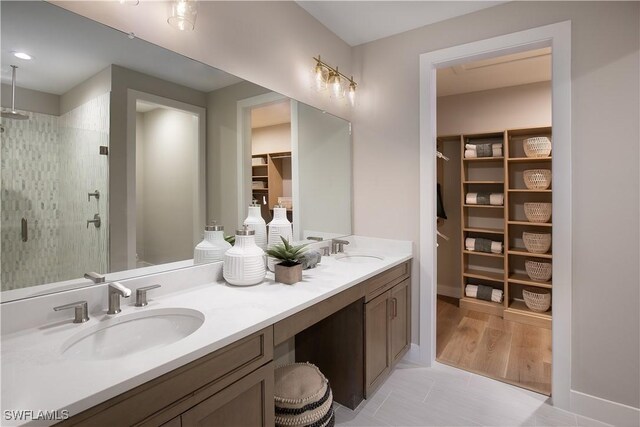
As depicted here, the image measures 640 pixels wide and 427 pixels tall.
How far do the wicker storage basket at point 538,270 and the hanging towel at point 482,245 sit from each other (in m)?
0.29

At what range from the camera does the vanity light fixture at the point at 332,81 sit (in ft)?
7.36

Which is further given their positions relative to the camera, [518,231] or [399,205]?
[518,231]

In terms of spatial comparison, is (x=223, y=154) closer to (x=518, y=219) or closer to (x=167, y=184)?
(x=167, y=184)

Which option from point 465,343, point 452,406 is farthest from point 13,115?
point 465,343

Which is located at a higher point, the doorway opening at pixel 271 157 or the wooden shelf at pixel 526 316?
the doorway opening at pixel 271 157

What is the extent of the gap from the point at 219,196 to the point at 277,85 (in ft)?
2.61

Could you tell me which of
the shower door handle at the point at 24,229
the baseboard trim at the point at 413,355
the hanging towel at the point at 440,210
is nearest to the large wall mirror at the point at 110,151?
the shower door handle at the point at 24,229

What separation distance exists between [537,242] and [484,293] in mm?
733

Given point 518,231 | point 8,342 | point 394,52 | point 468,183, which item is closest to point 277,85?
point 394,52

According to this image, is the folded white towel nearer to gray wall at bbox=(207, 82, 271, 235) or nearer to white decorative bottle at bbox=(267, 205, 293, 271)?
white decorative bottle at bbox=(267, 205, 293, 271)

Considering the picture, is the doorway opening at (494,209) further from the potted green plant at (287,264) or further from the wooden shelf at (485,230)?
the potted green plant at (287,264)

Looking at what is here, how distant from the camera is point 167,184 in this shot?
4.66 ft

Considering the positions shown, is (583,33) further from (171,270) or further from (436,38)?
(171,270)

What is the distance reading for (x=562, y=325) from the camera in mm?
1860
